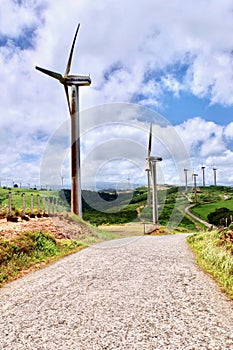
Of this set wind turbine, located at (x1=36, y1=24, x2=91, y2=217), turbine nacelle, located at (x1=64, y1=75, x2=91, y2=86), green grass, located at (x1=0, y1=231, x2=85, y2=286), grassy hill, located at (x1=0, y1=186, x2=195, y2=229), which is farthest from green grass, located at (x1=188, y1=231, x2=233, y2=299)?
turbine nacelle, located at (x1=64, y1=75, x2=91, y2=86)

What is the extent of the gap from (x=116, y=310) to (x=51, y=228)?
11.8m

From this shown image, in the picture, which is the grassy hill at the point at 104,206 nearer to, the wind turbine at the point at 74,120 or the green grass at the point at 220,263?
the wind turbine at the point at 74,120

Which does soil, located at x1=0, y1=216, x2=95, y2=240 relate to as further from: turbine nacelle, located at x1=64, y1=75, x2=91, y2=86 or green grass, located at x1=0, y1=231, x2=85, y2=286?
turbine nacelle, located at x1=64, y1=75, x2=91, y2=86

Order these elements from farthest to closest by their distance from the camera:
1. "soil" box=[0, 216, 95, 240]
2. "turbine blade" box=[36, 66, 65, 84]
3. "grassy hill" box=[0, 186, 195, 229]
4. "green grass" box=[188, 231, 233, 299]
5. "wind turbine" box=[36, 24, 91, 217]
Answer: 1. "grassy hill" box=[0, 186, 195, 229]
2. "turbine blade" box=[36, 66, 65, 84]
3. "wind turbine" box=[36, 24, 91, 217]
4. "soil" box=[0, 216, 95, 240]
5. "green grass" box=[188, 231, 233, 299]

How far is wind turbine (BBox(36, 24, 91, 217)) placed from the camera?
25.8 metres

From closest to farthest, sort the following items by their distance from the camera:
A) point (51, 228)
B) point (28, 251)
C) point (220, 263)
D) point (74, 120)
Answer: point (220, 263), point (28, 251), point (51, 228), point (74, 120)

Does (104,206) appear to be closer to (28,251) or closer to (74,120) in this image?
(74,120)

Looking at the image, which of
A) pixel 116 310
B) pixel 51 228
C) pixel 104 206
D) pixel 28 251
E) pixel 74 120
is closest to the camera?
pixel 116 310

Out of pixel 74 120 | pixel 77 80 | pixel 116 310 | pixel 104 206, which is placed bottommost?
pixel 116 310

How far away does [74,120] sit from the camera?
87.6 ft

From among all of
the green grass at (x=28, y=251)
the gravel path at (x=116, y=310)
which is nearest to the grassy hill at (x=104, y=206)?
the green grass at (x=28, y=251)

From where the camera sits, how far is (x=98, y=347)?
528 cm

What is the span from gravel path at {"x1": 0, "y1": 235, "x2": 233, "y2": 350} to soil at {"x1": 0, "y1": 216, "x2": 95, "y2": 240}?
470 cm

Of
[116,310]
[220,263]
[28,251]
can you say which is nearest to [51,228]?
[28,251]
